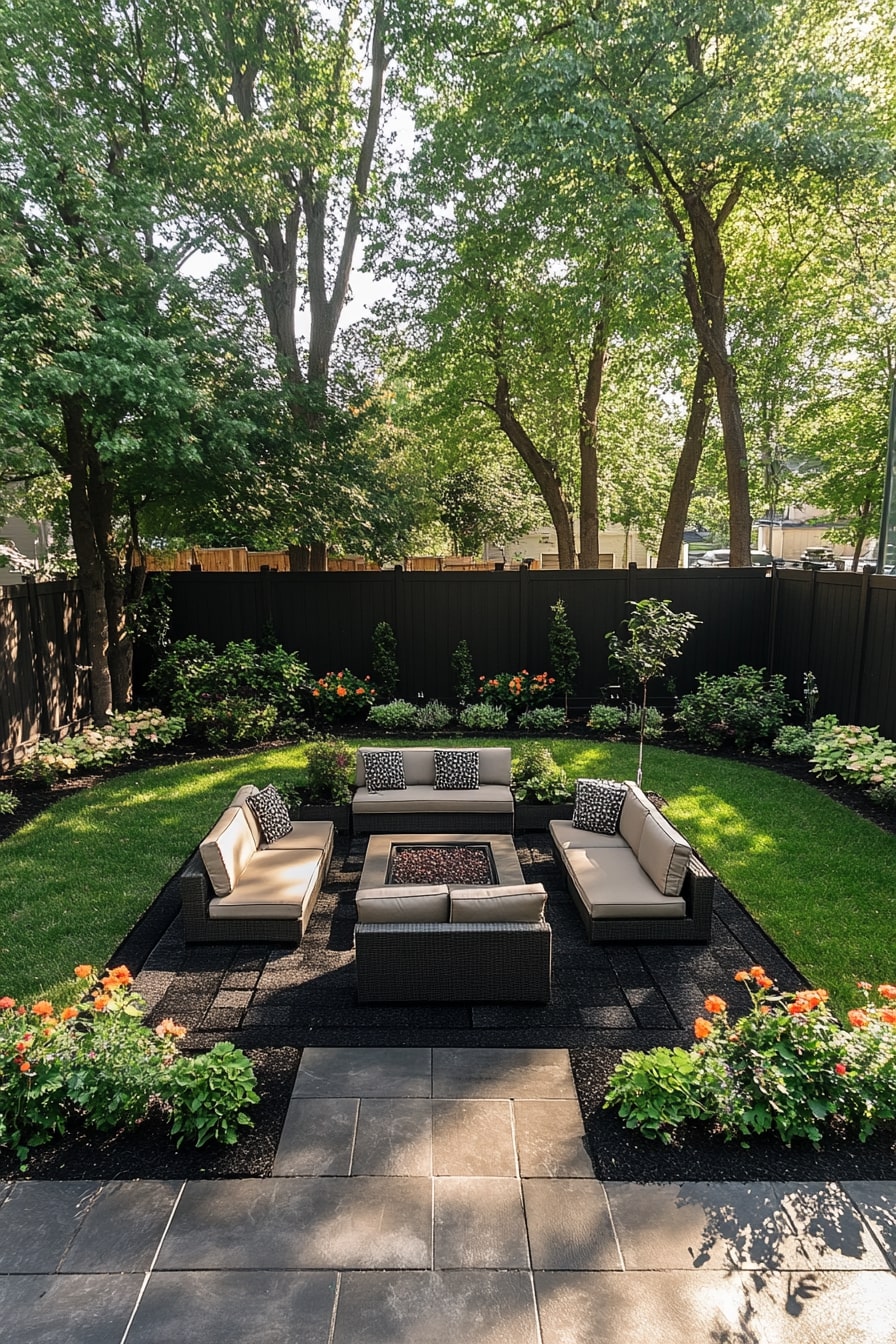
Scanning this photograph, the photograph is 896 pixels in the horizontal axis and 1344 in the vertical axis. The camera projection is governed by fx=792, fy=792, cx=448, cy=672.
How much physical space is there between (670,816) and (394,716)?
498 centimetres

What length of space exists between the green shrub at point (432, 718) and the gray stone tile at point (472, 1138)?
26.6 feet

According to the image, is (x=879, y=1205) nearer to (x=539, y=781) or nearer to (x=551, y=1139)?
(x=551, y=1139)

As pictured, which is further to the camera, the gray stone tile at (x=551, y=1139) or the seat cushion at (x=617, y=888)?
the seat cushion at (x=617, y=888)

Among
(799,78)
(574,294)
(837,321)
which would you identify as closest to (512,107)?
(574,294)

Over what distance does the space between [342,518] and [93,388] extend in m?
5.07

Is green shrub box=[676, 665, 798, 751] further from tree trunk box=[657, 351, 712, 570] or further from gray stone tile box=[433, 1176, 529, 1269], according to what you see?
gray stone tile box=[433, 1176, 529, 1269]

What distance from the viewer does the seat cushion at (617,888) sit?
6152mm

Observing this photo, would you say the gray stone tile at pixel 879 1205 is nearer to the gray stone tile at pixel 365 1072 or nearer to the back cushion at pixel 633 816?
the gray stone tile at pixel 365 1072

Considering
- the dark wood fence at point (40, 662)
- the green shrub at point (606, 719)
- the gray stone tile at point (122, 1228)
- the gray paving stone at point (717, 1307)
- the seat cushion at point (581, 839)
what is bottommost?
the gray stone tile at point (122, 1228)

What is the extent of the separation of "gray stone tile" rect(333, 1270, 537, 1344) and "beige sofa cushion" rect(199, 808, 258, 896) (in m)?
3.35

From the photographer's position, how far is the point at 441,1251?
3508 millimetres

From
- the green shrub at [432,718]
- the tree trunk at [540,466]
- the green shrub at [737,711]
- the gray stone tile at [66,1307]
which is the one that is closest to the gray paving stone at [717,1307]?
the gray stone tile at [66,1307]

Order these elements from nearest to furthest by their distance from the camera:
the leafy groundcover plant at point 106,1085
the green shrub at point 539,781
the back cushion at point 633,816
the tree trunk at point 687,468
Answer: the leafy groundcover plant at point 106,1085 → the back cushion at point 633,816 → the green shrub at point 539,781 → the tree trunk at point 687,468

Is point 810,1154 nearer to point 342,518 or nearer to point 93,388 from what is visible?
point 93,388
